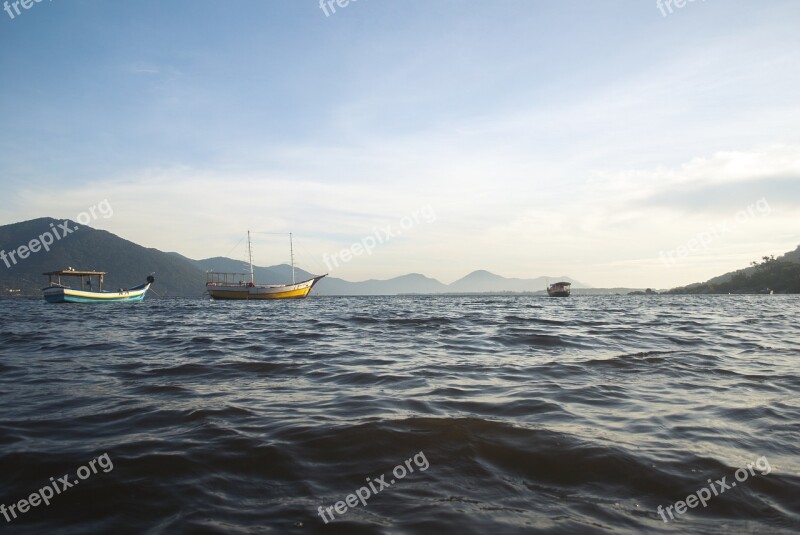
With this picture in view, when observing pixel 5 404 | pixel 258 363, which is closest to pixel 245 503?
pixel 5 404

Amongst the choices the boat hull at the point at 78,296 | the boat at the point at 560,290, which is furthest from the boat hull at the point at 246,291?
the boat at the point at 560,290

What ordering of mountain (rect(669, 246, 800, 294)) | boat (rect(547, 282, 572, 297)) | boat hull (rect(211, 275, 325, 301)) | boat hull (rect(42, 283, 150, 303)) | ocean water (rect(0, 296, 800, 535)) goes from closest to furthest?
ocean water (rect(0, 296, 800, 535)) → boat hull (rect(42, 283, 150, 303)) → boat hull (rect(211, 275, 325, 301)) → boat (rect(547, 282, 572, 297)) → mountain (rect(669, 246, 800, 294))

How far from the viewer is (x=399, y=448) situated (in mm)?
4672

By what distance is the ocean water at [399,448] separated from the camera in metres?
3.27

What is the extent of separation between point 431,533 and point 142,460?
119 inches

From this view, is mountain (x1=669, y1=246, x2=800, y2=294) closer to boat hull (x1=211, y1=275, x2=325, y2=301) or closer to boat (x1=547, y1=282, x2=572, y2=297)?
boat (x1=547, y1=282, x2=572, y2=297)

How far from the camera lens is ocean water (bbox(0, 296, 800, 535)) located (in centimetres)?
327

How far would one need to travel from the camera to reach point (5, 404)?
249 inches

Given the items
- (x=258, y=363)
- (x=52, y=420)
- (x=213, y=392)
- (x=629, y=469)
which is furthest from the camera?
(x=258, y=363)

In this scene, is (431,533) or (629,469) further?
(629,469)

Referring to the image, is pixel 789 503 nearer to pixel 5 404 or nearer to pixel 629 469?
pixel 629 469

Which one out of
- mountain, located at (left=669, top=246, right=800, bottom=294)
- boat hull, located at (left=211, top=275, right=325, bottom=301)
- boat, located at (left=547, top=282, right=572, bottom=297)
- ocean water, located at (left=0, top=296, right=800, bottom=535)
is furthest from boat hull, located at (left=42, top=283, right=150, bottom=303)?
mountain, located at (left=669, top=246, right=800, bottom=294)

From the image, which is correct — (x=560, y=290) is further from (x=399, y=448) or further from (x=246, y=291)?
(x=399, y=448)

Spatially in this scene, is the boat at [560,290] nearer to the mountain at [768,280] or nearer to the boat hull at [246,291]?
the boat hull at [246,291]
